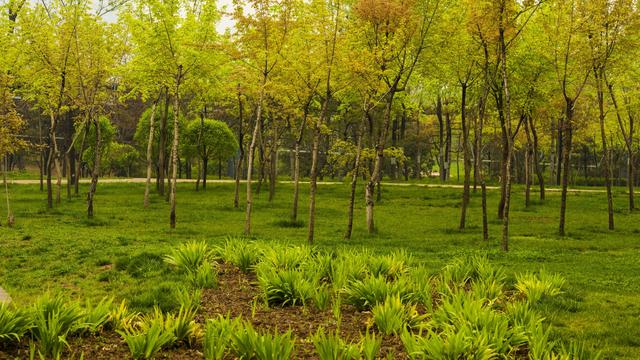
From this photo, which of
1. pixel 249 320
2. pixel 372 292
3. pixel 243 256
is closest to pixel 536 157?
pixel 243 256

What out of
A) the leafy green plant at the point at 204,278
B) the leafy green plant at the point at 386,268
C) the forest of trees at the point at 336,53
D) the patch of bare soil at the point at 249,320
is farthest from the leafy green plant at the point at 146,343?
the forest of trees at the point at 336,53

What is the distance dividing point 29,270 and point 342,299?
26.3 ft

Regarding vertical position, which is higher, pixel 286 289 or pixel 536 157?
pixel 536 157

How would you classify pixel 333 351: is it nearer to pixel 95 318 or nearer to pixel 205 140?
pixel 95 318

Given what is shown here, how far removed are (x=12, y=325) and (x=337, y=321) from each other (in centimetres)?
434

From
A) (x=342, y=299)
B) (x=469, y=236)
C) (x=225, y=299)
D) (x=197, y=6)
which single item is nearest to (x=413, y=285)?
(x=342, y=299)

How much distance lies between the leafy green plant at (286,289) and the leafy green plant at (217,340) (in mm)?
2176

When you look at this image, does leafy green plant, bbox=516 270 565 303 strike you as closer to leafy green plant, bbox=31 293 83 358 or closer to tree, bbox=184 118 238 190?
leafy green plant, bbox=31 293 83 358

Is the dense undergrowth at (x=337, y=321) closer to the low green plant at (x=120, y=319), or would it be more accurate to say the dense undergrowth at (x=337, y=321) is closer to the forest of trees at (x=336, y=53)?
the low green plant at (x=120, y=319)

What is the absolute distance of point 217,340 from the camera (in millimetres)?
6520

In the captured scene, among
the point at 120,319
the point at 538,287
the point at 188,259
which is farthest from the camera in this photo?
the point at 188,259

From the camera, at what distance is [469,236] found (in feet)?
70.0

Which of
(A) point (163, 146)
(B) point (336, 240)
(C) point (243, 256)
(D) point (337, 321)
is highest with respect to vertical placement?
(A) point (163, 146)

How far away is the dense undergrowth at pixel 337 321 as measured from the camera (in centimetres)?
625
